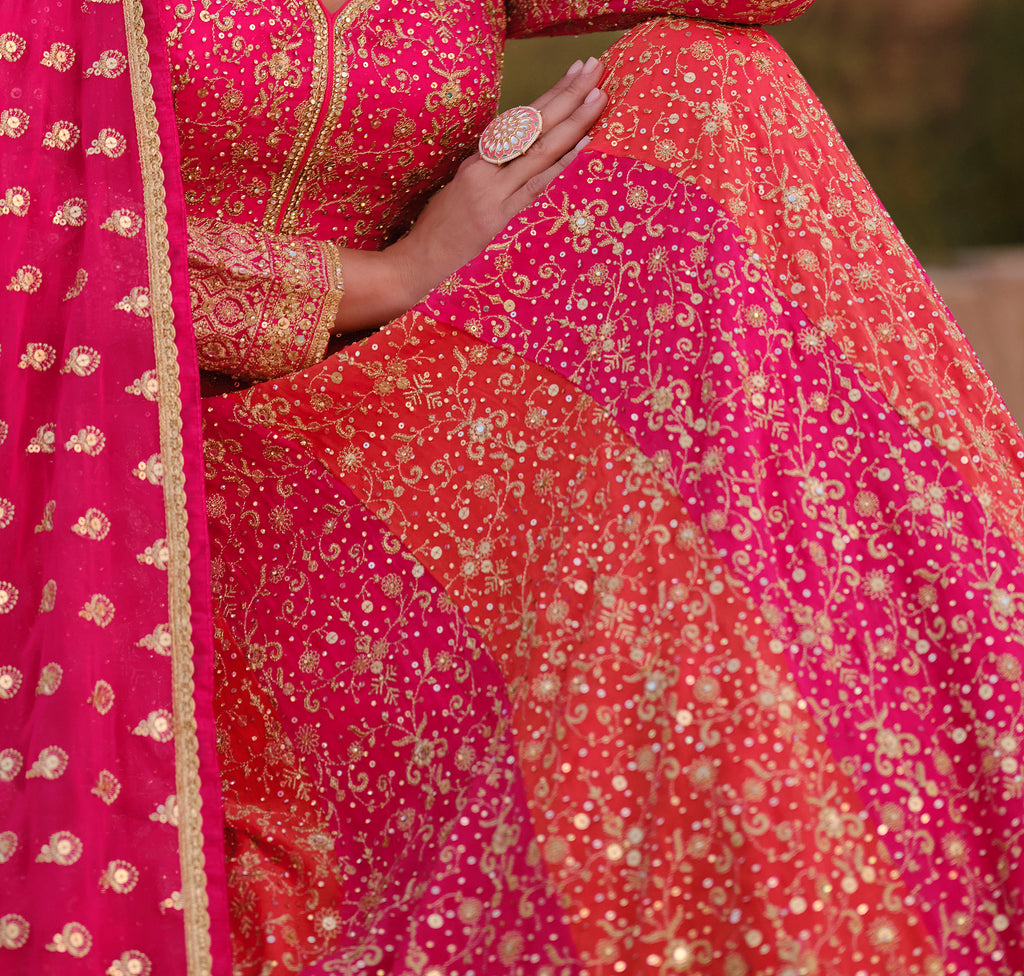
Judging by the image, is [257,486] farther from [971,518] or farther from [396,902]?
[971,518]

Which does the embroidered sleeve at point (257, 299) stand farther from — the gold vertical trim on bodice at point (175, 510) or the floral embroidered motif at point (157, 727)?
the floral embroidered motif at point (157, 727)

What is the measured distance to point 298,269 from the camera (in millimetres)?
895

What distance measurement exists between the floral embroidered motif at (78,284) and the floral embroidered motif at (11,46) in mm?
165

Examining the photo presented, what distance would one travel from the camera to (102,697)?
2.37 ft

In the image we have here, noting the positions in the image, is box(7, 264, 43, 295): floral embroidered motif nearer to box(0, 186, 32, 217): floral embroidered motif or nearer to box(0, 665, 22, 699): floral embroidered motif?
box(0, 186, 32, 217): floral embroidered motif

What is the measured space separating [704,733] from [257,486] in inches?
14.9

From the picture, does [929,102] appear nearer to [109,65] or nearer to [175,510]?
[109,65]

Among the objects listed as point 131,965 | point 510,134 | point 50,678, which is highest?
point 510,134

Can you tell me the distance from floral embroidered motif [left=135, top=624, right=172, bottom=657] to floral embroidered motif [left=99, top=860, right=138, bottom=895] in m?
0.13

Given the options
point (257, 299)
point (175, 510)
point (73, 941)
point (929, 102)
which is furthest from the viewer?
point (929, 102)

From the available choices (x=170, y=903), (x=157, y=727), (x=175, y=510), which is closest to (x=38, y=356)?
(x=175, y=510)

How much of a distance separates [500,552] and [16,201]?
40 centimetres

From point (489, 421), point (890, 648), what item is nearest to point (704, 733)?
point (890, 648)

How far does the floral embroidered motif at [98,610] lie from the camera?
0.73 m
